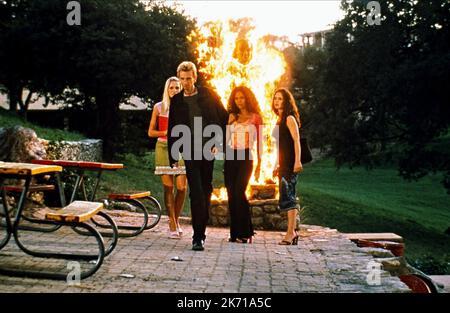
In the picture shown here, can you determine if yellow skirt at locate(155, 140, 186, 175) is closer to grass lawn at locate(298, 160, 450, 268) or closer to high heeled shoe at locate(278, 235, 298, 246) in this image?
high heeled shoe at locate(278, 235, 298, 246)

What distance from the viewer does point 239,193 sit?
905 cm

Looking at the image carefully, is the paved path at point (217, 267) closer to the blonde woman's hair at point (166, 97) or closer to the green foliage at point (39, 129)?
the blonde woman's hair at point (166, 97)

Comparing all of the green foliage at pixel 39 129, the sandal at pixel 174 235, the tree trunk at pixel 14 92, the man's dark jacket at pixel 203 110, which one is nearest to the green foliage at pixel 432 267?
the sandal at pixel 174 235

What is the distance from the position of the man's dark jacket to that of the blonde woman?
0.70 meters

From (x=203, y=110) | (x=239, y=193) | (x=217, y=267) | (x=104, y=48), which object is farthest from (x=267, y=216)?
(x=104, y=48)

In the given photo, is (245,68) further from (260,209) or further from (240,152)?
(240,152)

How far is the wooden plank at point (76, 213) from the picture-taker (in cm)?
608

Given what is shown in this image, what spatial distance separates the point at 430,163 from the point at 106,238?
18624 mm

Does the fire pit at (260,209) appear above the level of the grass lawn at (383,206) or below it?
above

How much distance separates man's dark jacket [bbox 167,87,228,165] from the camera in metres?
8.24

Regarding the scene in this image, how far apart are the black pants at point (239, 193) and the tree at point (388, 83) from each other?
50.7 feet

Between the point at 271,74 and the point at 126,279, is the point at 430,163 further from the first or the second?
the point at 126,279

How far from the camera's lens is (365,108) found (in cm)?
2700

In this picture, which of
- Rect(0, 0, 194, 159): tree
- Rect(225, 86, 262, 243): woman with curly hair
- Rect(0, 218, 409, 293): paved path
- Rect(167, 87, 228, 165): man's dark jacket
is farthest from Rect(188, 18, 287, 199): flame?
Rect(0, 0, 194, 159): tree
